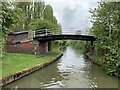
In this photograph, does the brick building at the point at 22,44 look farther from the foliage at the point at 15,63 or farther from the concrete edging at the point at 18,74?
the concrete edging at the point at 18,74

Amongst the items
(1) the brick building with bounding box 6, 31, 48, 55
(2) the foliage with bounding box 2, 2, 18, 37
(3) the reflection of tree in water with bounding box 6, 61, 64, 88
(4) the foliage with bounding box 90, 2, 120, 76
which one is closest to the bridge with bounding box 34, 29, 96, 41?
(1) the brick building with bounding box 6, 31, 48, 55

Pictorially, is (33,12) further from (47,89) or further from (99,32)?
(47,89)

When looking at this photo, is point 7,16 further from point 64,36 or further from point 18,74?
point 64,36

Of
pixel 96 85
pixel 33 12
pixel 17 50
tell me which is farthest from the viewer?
pixel 33 12

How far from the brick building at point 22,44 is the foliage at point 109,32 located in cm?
842

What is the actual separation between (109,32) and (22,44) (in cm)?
1234

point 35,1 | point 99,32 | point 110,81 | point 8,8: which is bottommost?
point 110,81

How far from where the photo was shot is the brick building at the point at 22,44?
29844 mm

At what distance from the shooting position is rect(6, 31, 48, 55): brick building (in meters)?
29.8

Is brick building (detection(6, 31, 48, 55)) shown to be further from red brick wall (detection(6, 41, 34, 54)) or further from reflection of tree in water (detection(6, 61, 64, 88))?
reflection of tree in water (detection(6, 61, 64, 88))

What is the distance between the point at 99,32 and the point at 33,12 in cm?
2323

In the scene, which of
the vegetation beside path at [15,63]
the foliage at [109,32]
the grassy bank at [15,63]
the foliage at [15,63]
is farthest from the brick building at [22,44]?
the foliage at [109,32]

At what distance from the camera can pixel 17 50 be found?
1178 inches

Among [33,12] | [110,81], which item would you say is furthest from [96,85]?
[33,12]
